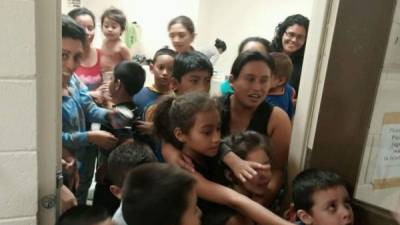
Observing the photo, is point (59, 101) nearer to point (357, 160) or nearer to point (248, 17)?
point (357, 160)

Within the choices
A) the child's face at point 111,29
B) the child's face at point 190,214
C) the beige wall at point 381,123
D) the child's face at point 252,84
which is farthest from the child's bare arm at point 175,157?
the child's face at point 111,29

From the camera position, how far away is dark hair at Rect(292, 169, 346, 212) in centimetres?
121

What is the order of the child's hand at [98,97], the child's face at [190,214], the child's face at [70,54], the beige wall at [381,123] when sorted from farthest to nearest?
the child's hand at [98,97] → the child's face at [70,54] → the beige wall at [381,123] → the child's face at [190,214]

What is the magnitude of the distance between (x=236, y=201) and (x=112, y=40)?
5.89ft

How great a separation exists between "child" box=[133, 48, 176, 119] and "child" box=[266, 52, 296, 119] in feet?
1.68

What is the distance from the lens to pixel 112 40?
2604mm

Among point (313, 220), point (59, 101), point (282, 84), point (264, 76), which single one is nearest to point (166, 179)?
point (59, 101)

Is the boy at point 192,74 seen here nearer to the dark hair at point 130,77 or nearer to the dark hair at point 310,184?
the dark hair at point 130,77

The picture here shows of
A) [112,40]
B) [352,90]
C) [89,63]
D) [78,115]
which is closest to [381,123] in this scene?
[352,90]

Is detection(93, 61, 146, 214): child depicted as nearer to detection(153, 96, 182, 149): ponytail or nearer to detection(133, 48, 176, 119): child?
detection(133, 48, 176, 119): child

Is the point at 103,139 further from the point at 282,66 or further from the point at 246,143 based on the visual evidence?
the point at 282,66

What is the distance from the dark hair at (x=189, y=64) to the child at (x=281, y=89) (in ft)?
1.12

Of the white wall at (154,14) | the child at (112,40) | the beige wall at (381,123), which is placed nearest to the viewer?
the beige wall at (381,123)

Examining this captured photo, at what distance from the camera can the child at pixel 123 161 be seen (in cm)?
124
